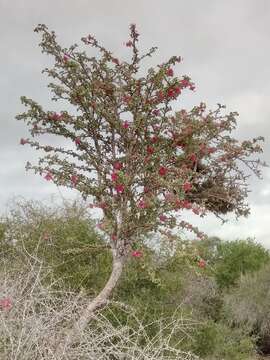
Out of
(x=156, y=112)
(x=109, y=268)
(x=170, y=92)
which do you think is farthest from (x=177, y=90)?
(x=109, y=268)

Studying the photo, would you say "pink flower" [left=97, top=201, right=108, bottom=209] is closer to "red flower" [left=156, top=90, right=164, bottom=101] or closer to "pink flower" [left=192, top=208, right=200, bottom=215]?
"pink flower" [left=192, top=208, right=200, bottom=215]

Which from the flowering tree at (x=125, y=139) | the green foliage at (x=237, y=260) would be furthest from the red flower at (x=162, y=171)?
the green foliage at (x=237, y=260)

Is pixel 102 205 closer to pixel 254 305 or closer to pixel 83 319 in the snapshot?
pixel 83 319

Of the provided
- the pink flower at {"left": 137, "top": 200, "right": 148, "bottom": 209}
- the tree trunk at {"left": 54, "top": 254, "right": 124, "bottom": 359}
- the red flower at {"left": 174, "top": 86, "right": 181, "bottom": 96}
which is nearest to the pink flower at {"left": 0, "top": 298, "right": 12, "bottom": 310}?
the tree trunk at {"left": 54, "top": 254, "right": 124, "bottom": 359}

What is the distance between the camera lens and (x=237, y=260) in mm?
42219

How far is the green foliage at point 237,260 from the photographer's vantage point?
40750 mm

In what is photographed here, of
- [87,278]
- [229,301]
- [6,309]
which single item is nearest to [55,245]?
[87,278]

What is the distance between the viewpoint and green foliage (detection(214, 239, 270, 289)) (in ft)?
134

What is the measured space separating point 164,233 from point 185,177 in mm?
1374

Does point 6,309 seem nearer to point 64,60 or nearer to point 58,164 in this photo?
point 58,164

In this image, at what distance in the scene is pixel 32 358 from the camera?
8781 millimetres

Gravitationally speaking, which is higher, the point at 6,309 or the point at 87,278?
the point at 87,278

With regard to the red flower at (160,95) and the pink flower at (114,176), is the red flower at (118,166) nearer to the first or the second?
the pink flower at (114,176)

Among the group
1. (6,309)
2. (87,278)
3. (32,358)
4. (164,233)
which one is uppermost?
(164,233)
